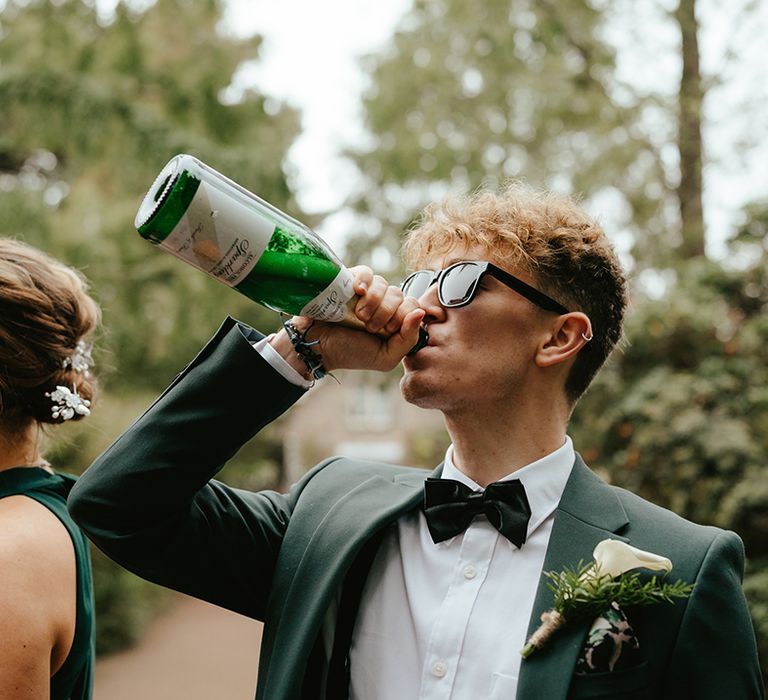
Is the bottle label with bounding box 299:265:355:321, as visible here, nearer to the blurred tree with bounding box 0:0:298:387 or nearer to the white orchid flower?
the white orchid flower

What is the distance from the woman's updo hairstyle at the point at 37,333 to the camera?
219 centimetres

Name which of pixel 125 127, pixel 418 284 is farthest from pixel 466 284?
pixel 125 127

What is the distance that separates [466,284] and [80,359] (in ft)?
3.67

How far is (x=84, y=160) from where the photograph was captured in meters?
6.95

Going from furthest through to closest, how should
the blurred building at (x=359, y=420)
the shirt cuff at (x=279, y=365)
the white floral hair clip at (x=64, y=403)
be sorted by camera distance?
the blurred building at (x=359, y=420) < the white floral hair clip at (x=64, y=403) < the shirt cuff at (x=279, y=365)

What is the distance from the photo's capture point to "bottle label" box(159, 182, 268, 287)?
1.83m

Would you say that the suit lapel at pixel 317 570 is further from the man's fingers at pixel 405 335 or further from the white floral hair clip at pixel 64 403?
the white floral hair clip at pixel 64 403

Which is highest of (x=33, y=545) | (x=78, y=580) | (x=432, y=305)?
(x=432, y=305)

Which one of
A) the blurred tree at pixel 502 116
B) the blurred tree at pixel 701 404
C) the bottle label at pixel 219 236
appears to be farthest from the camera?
the blurred tree at pixel 502 116

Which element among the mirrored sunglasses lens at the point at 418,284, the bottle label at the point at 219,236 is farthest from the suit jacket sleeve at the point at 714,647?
the bottle label at the point at 219,236

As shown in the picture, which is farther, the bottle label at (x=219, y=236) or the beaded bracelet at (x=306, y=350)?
the beaded bracelet at (x=306, y=350)

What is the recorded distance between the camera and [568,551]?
1979 mm

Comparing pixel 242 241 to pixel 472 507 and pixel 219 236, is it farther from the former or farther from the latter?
pixel 472 507

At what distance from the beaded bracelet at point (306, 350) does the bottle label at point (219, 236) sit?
22 cm
